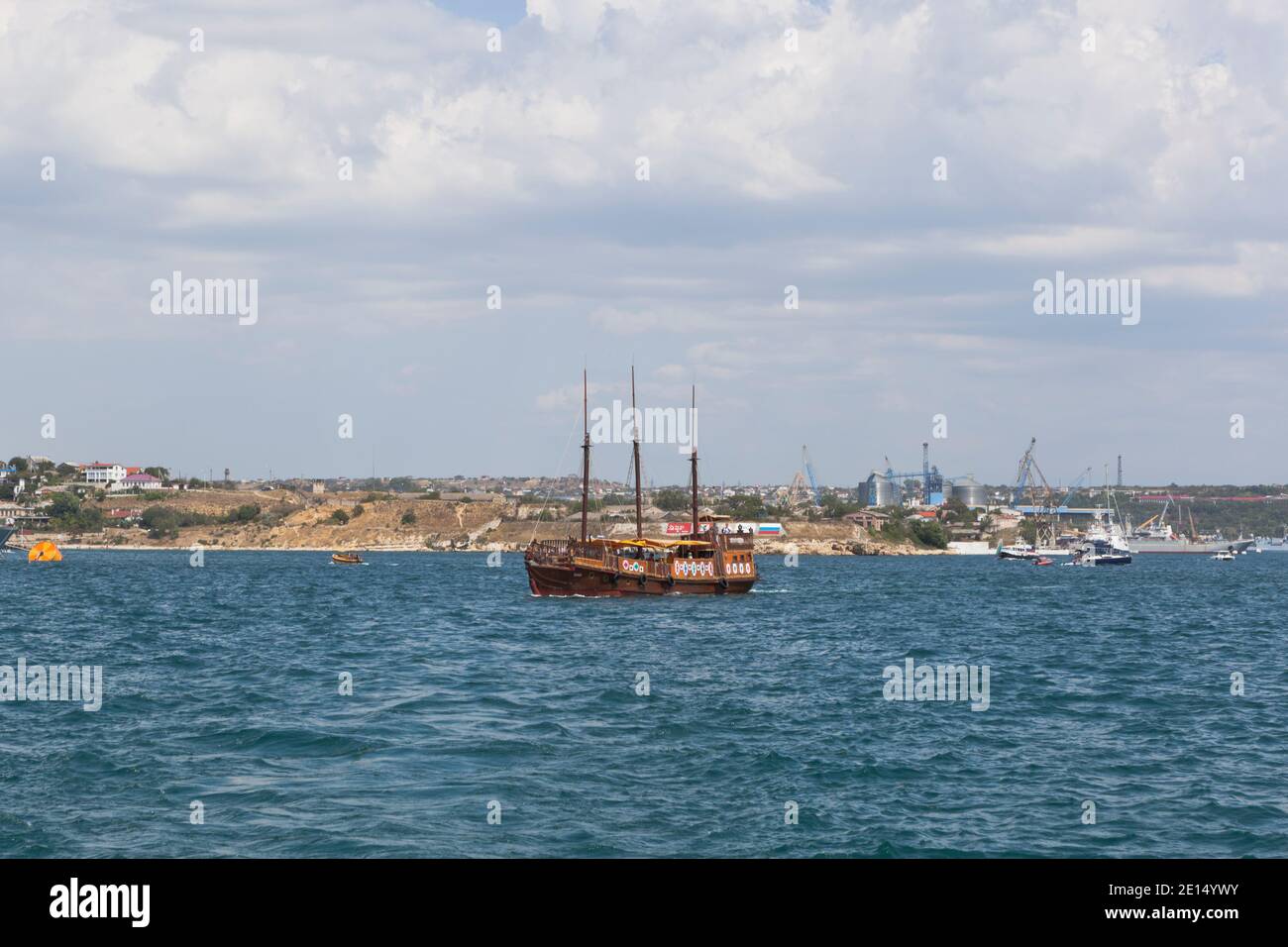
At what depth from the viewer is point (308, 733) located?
30266mm

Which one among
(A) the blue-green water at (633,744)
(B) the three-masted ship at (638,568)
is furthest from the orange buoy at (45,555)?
(A) the blue-green water at (633,744)

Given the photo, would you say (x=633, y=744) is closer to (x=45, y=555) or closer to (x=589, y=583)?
(x=589, y=583)

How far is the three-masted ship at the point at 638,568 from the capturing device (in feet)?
300

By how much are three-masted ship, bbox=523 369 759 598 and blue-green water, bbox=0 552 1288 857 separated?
26.1 m

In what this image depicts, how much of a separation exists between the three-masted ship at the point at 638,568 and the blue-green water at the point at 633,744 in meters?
26.1

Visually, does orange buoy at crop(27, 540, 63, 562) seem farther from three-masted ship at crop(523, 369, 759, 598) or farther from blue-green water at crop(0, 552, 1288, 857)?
blue-green water at crop(0, 552, 1288, 857)

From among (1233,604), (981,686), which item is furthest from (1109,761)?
(1233,604)

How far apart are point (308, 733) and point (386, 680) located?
10.9m

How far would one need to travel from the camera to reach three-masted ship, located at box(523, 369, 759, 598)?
9156 cm
